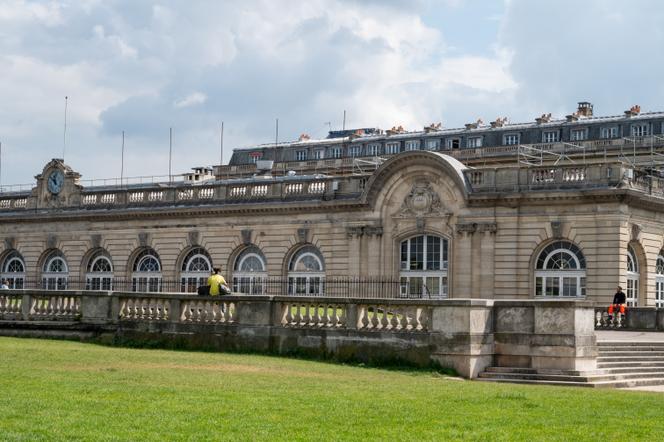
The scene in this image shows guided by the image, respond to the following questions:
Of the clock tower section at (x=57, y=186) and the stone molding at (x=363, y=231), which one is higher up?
the clock tower section at (x=57, y=186)

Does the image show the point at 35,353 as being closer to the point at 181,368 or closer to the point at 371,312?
the point at 181,368

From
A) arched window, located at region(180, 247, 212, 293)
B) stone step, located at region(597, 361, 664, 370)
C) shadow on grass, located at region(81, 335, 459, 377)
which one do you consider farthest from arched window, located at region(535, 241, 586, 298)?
shadow on grass, located at region(81, 335, 459, 377)

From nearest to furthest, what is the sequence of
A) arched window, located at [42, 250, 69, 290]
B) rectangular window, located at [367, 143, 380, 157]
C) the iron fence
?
the iron fence
arched window, located at [42, 250, 69, 290]
rectangular window, located at [367, 143, 380, 157]

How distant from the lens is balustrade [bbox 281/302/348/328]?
1118 inches

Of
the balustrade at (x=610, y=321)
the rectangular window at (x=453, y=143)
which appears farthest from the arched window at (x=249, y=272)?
the rectangular window at (x=453, y=143)

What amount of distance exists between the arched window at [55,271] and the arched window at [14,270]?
137 cm

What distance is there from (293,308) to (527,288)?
22.2 meters

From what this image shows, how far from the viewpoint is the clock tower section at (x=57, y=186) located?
214 feet

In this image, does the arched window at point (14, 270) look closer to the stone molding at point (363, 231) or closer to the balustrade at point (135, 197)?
the balustrade at point (135, 197)

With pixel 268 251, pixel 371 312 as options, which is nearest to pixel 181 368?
pixel 371 312

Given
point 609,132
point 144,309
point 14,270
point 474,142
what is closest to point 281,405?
point 144,309

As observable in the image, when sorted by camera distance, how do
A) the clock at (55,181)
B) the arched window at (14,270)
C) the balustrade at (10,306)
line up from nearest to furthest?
the balustrade at (10,306) < the clock at (55,181) < the arched window at (14,270)

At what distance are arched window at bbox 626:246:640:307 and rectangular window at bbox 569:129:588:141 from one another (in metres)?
33.8

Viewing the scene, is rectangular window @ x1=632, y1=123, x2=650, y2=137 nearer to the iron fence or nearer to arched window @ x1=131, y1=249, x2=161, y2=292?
the iron fence
